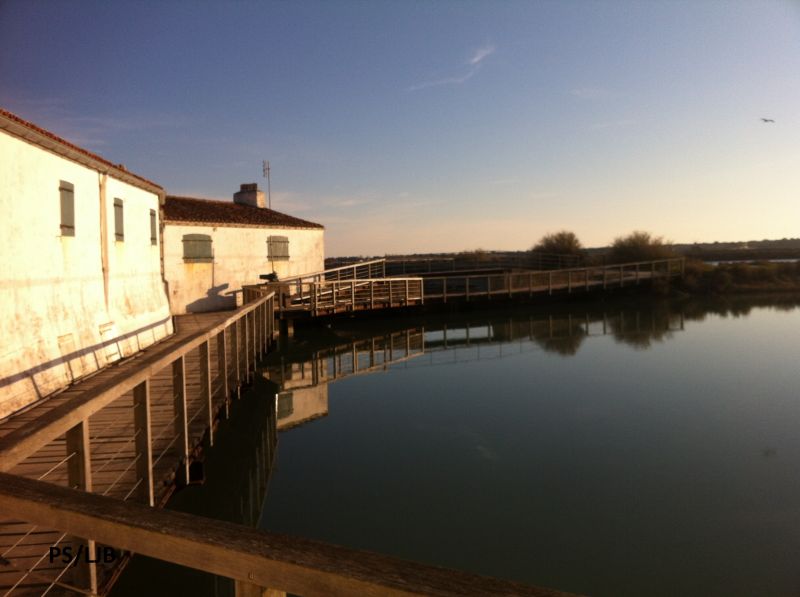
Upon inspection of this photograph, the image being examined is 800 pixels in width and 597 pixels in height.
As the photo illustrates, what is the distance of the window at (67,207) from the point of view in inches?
328

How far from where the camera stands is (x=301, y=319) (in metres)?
20.4

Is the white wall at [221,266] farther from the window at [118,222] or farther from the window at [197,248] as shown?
the window at [118,222]

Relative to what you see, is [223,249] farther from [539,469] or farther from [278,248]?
[539,469]

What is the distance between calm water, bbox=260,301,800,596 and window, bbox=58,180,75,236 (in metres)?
4.78

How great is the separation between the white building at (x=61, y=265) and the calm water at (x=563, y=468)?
3.40 m

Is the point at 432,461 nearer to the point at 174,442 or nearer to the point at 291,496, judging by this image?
the point at 291,496

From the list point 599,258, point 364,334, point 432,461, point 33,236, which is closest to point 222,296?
point 364,334

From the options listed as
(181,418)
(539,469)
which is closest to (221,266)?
(181,418)

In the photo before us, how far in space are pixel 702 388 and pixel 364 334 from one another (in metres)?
11.6

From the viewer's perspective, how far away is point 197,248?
18.8 metres

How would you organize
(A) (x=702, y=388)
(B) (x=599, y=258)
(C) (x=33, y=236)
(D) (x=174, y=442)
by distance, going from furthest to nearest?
(B) (x=599, y=258), (A) (x=702, y=388), (C) (x=33, y=236), (D) (x=174, y=442)

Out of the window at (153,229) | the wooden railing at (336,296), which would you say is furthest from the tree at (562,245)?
the window at (153,229)

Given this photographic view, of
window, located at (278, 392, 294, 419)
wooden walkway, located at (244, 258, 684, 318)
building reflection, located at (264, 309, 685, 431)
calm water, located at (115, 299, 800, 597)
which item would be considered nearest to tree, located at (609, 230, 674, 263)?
wooden walkway, located at (244, 258, 684, 318)

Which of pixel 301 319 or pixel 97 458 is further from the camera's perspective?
pixel 301 319
